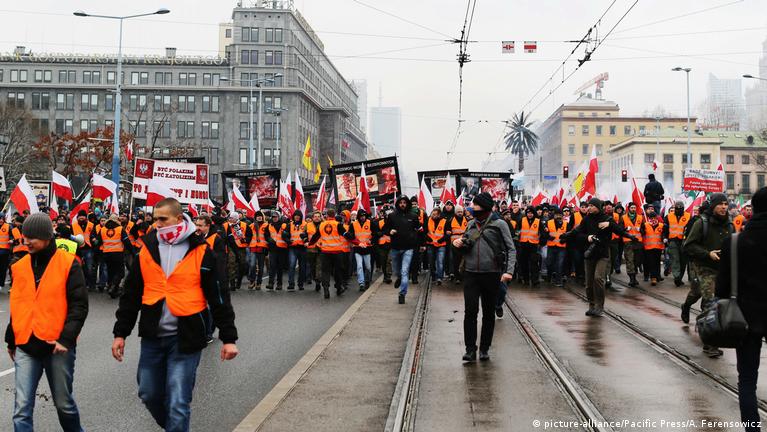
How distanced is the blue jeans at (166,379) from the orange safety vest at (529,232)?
14510 mm

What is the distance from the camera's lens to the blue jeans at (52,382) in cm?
528

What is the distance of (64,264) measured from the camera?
5.59m

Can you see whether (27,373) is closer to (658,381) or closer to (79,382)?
(79,382)

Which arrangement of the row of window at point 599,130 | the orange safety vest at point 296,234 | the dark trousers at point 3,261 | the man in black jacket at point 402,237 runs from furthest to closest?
the row of window at point 599,130, the orange safety vest at point 296,234, the dark trousers at point 3,261, the man in black jacket at point 402,237

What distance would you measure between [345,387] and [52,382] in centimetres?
294

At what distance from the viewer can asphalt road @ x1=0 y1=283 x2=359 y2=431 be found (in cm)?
661

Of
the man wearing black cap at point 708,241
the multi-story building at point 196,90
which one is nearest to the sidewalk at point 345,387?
the man wearing black cap at point 708,241

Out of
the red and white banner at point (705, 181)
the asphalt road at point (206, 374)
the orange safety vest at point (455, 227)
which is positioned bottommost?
the asphalt road at point (206, 374)

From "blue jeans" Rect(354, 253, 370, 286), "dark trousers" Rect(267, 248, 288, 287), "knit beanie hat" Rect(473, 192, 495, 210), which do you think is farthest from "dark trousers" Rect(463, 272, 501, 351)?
"dark trousers" Rect(267, 248, 288, 287)

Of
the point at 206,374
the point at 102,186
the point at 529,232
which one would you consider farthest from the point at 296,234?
the point at 206,374

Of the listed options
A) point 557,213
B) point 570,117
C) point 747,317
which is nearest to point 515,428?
point 747,317

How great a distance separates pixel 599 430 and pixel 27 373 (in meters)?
4.10

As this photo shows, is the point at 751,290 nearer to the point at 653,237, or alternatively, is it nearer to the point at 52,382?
the point at 52,382

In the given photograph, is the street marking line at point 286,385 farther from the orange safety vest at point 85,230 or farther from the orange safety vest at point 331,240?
the orange safety vest at point 85,230
